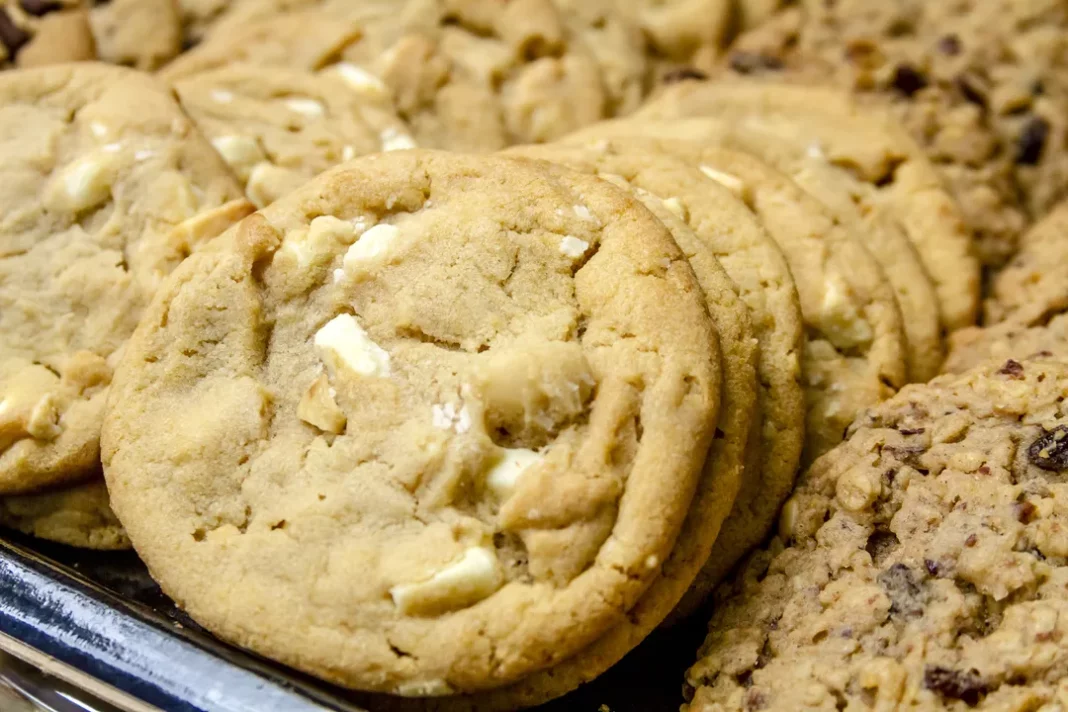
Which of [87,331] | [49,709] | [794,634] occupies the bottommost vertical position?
[49,709]

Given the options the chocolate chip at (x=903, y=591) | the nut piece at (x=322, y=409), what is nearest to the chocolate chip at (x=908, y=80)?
the chocolate chip at (x=903, y=591)

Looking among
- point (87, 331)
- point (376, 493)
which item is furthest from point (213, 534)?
point (87, 331)

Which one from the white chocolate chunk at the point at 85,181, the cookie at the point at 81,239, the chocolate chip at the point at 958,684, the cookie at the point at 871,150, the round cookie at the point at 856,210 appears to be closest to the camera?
the chocolate chip at the point at 958,684

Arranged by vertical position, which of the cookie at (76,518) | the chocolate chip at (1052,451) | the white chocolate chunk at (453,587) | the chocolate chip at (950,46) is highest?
the chocolate chip at (950,46)

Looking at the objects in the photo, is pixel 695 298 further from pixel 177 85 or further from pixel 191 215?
pixel 177 85

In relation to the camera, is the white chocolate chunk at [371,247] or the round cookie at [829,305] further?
the round cookie at [829,305]

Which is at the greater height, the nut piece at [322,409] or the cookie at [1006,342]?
the nut piece at [322,409]

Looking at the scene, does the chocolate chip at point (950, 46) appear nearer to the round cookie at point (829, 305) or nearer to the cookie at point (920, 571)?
the round cookie at point (829, 305)
